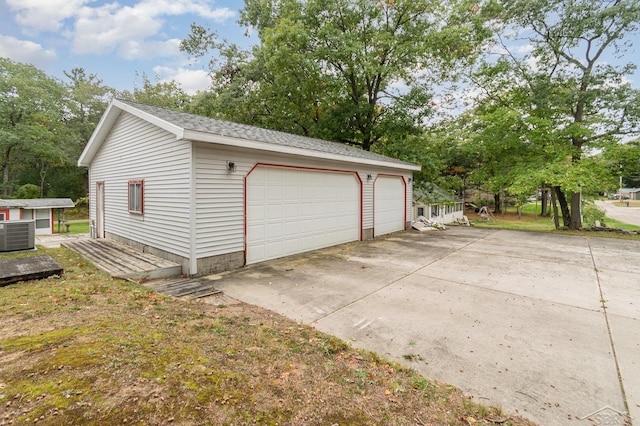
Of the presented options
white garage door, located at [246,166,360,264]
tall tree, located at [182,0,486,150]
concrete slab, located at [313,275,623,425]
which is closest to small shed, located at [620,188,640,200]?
tall tree, located at [182,0,486,150]

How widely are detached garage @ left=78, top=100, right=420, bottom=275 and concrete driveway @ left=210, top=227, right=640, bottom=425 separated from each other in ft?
2.59

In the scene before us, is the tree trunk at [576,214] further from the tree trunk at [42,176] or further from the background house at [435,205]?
the tree trunk at [42,176]

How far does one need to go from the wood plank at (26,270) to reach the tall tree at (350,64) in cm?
1212

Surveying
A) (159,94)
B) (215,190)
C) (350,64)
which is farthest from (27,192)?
(215,190)

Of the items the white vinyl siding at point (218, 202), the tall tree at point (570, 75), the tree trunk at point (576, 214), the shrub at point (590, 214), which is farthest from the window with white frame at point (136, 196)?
the shrub at point (590, 214)

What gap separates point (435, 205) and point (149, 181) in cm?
1893

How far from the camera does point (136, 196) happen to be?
7.41m

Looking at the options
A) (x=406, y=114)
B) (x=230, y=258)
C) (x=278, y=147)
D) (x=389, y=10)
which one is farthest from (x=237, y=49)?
(x=230, y=258)

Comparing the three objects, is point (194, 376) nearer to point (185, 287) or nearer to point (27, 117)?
point (185, 287)

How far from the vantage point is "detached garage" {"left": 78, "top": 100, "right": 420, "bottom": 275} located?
5.64 meters

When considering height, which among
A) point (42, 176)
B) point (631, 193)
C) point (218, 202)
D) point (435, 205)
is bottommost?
point (435, 205)

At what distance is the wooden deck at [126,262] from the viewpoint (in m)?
5.40

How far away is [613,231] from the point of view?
11.5 m

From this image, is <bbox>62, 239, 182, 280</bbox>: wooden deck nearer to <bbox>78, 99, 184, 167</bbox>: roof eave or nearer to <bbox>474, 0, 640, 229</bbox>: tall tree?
<bbox>78, 99, 184, 167</bbox>: roof eave
